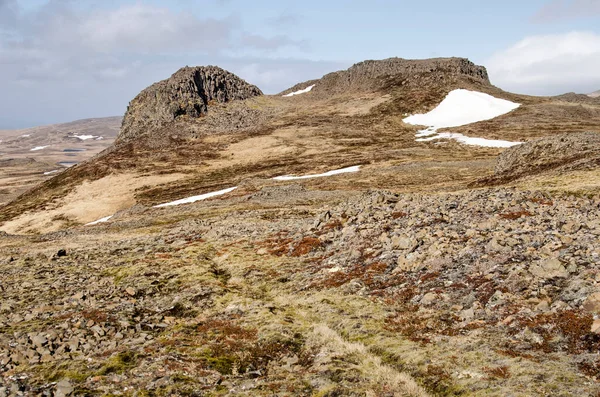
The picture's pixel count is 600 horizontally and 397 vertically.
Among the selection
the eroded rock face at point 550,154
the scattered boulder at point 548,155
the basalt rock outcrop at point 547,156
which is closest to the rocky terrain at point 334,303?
the basalt rock outcrop at point 547,156

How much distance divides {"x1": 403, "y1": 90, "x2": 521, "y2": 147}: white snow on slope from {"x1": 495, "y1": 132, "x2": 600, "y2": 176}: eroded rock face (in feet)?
254

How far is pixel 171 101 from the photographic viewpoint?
180625 mm

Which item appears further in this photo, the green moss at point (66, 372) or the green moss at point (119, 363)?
the green moss at point (119, 363)

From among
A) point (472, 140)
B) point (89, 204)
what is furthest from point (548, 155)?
point (89, 204)

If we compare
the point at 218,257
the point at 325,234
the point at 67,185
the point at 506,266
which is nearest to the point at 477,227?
the point at 506,266

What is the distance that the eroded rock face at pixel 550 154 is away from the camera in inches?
1921

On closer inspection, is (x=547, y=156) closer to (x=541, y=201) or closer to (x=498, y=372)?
(x=541, y=201)

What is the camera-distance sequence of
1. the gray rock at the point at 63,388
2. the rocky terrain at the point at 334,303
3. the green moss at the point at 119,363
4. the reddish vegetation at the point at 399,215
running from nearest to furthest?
1. the gray rock at the point at 63,388
2. the rocky terrain at the point at 334,303
3. the green moss at the point at 119,363
4. the reddish vegetation at the point at 399,215

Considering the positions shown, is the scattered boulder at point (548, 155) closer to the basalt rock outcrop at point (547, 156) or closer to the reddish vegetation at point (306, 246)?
the basalt rock outcrop at point (547, 156)

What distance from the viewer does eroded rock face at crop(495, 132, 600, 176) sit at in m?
48.8

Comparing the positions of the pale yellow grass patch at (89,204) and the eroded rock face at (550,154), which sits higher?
the eroded rock face at (550,154)

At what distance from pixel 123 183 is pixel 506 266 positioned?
377ft

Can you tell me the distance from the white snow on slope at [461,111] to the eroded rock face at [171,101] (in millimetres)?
95596

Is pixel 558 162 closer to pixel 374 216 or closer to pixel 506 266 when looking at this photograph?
pixel 374 216
